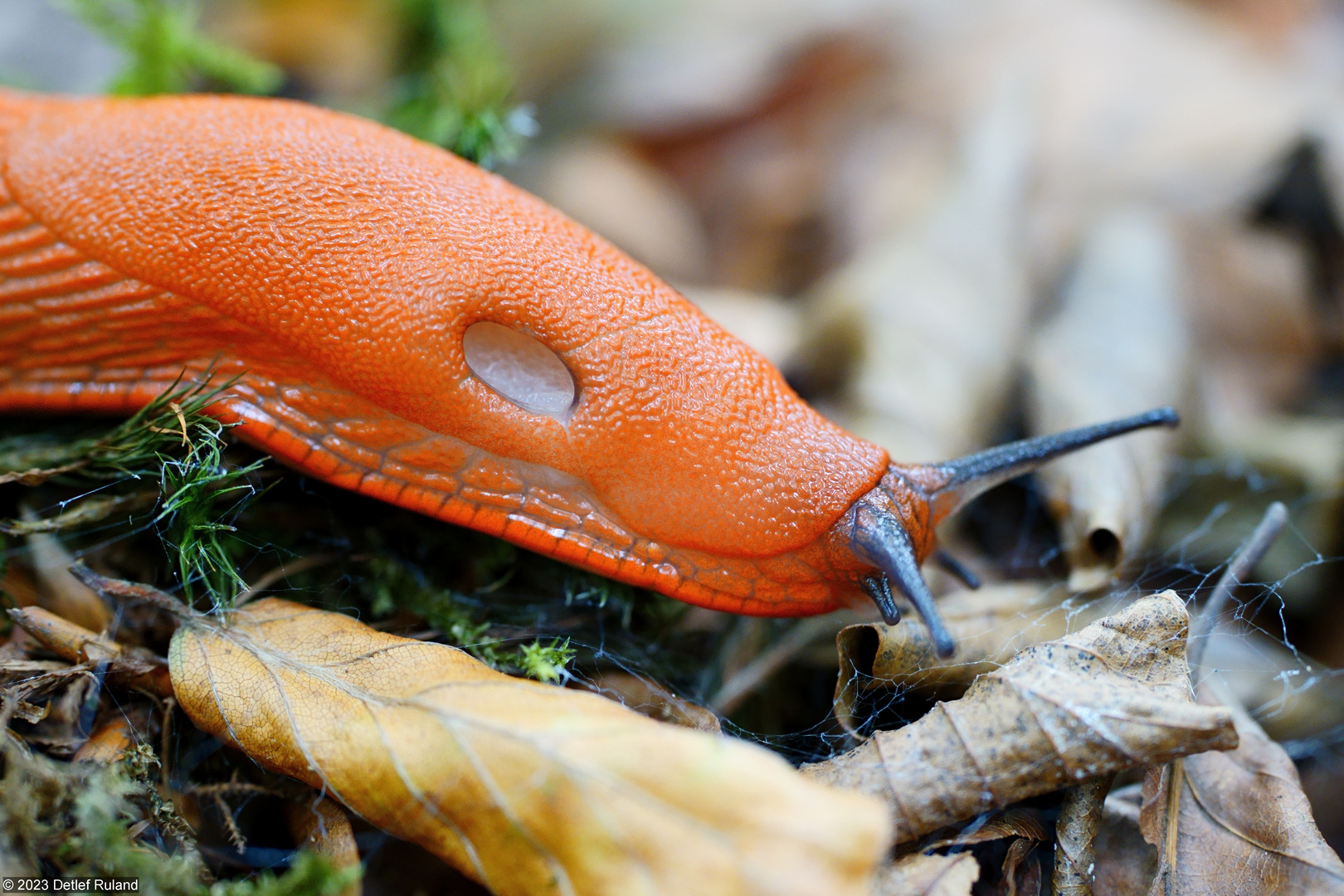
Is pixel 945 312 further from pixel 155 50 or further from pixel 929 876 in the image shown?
pixel 155 50

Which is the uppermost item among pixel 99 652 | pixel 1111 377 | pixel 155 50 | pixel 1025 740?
pixel 155 50

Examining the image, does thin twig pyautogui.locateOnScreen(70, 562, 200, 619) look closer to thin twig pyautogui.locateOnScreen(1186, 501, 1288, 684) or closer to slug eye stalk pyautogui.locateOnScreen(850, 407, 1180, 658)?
slug eye stalk pyautogui.locateOnScreen(850, 407, 1180, 658)

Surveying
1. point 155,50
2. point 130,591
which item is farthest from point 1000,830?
point 155,50

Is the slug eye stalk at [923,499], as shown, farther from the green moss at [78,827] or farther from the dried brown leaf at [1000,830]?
the green moss at [78,827]

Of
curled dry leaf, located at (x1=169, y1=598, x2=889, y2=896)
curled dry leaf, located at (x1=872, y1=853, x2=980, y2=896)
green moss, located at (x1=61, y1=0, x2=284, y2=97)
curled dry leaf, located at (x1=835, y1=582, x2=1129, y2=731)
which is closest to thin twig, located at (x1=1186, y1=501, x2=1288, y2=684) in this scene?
curled dry leaf, located at (x1=835, y1=582, x2=1129, y2=731)

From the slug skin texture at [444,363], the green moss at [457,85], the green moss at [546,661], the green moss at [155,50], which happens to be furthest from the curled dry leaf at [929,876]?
the green moss at [155,50]

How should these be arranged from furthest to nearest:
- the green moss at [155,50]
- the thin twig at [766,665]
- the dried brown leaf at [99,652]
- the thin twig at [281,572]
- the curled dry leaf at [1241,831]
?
the green moss at [155,50], the thin twig at [766,665], the thin twig at [281,572], the dried brown leaf at [99,652], the curled dry leaf at [1241,831]

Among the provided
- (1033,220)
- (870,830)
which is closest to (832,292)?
(1033,220)
